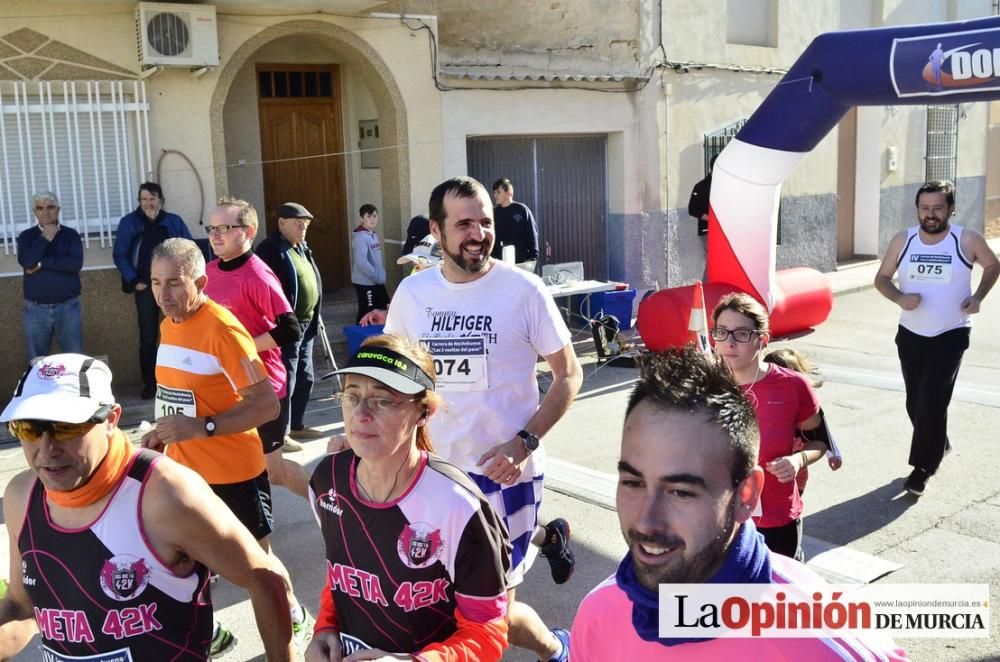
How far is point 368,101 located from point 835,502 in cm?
834

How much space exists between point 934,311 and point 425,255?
4.92 metres

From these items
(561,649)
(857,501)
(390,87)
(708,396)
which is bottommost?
(857,501)

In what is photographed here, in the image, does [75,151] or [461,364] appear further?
[75,151]

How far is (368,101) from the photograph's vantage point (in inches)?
491

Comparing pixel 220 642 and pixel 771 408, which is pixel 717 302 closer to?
pixel 771 408

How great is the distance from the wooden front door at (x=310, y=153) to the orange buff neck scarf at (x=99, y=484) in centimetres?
959

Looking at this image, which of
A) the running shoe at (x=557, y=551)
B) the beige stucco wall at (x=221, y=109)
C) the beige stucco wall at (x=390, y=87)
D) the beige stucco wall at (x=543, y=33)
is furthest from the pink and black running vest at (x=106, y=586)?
the beige stucco wall at (x=543, y=33)

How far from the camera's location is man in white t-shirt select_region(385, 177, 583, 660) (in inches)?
155

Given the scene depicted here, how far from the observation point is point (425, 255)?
9664 millimetres

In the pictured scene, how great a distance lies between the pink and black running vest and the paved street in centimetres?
199

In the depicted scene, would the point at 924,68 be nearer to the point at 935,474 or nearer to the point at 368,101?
the point at 935,474

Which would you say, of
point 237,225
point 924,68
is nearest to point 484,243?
point 237,225

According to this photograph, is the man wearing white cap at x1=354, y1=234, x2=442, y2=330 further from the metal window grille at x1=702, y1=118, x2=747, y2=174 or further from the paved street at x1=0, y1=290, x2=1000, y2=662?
the metal window grille at x1=702, y1=118, x2=747, y2=174

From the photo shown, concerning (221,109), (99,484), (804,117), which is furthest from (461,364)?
(221,109)
